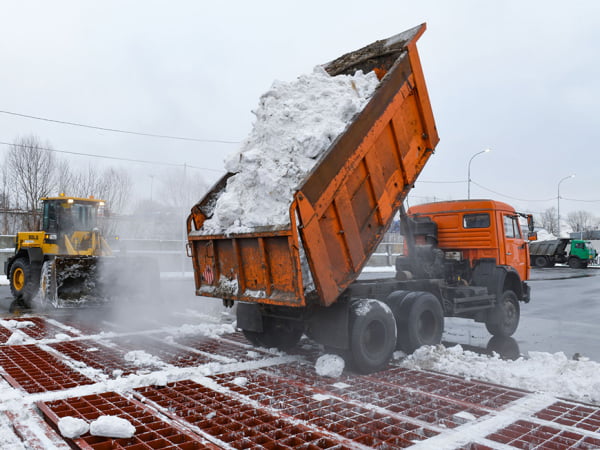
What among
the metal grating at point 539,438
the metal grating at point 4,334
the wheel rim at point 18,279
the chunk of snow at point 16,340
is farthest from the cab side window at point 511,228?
the wheel rim at point 18,279

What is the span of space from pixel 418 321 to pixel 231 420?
361 cm

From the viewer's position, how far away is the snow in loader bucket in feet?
33.6

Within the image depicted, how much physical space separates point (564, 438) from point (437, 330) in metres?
3.39

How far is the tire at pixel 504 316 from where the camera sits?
896 centimetres

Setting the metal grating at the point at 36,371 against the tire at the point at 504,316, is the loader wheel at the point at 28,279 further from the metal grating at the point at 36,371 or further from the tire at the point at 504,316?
the tire at the point at 504,316

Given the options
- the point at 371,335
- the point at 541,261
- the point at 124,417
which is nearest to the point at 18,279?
the point at 124,417

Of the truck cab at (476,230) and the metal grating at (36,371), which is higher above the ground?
the truck cab at (476,230)

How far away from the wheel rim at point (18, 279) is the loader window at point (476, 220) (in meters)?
11.4

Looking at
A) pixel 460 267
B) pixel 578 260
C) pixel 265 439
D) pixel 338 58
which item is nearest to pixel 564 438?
pixel 265 439

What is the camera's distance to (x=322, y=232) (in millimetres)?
5477

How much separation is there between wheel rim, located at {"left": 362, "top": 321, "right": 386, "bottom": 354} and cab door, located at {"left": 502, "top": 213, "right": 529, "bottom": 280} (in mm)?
4048

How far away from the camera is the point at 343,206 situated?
5.77 meters

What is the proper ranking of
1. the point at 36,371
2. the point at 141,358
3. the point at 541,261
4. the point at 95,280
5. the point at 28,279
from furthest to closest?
the point at 541,261
the point at 28,279
the point at 95,280
the point at 141,358
the point at 36,371

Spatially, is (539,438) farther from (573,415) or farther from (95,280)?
(95,280)
